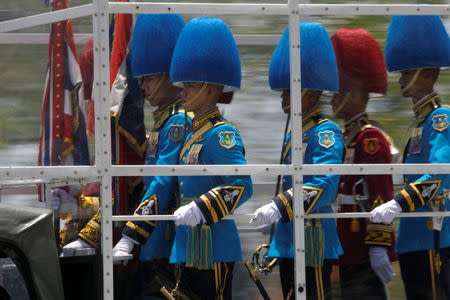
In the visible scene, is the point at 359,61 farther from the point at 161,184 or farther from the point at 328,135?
the point at 161,184

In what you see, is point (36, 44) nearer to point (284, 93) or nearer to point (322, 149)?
point (284, 93)

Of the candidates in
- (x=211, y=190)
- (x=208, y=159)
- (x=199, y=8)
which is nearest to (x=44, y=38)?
(x=199, y=8)

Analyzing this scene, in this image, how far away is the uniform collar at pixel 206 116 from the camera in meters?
3.92

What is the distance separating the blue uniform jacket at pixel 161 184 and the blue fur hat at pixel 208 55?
246 millimetres

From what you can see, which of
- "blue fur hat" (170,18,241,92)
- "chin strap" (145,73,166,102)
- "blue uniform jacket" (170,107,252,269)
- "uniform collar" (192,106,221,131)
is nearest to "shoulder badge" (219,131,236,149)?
"blue uniform jacket" (170,107,252,269)

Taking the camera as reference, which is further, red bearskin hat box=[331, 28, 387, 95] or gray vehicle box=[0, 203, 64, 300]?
red bearskin hat box=[331, 28, 387, 95]

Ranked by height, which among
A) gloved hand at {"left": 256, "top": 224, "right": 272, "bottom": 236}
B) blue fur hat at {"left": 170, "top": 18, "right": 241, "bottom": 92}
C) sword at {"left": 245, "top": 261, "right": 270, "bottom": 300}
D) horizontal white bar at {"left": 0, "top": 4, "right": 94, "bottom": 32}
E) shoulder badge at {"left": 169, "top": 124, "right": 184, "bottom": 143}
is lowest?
sword at {"left": 245, "top": 261, "right": 270, "bottom": 300}

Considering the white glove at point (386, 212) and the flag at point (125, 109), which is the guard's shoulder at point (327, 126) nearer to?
the white glove at point (386, 212)

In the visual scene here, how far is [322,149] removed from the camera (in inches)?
151

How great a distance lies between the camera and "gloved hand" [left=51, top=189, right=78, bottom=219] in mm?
3814

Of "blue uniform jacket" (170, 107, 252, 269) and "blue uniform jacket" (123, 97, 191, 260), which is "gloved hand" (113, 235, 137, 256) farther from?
"blue uniform jacket" (170, 107, 252, 269)

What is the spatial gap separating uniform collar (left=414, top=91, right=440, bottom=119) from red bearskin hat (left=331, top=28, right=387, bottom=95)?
7.6 inches

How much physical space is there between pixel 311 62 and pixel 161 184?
97cm

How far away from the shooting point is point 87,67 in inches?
151
